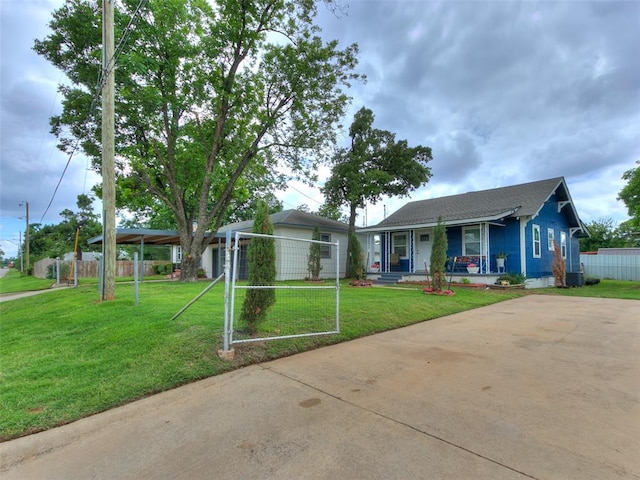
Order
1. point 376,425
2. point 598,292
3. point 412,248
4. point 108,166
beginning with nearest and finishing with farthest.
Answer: point 376,425, point 108,166, point 598,292, point 412,248

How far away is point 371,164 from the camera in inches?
721

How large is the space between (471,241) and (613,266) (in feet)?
43.9

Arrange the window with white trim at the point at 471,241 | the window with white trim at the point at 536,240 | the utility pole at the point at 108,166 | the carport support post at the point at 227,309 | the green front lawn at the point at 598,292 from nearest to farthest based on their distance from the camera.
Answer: the carport support post at the point at 227,309
the utility pole at the point at 108,166
the green front lawn at the point at 598,292
the window with white trim at the point at 536,240
the window with white trim at the point at 471,241

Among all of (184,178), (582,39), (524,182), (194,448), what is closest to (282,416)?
(194,448)

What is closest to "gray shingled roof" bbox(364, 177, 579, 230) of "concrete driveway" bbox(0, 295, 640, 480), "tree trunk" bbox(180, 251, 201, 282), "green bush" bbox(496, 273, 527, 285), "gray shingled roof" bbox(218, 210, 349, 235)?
"green bush" bbox(496, 273, 527, 285)

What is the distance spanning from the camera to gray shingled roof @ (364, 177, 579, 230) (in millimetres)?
14078

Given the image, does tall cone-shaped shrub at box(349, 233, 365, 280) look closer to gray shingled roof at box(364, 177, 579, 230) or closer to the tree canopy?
gray shingled roof at box(364, 177, 579, 230)

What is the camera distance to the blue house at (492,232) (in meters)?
14.1

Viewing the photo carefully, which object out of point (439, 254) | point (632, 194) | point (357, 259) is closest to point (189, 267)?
point (357, 259)

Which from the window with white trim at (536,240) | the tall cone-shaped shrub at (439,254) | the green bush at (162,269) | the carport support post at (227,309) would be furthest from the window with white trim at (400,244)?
the green bush at (162,269)

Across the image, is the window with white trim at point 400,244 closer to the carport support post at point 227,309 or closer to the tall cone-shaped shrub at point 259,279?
the tall cone-shaped shrub at point 259,279

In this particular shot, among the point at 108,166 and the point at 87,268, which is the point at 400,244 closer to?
the point at 108,166

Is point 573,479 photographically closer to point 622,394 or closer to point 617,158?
point 622,394

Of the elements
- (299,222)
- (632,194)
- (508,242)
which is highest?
(632,194)
